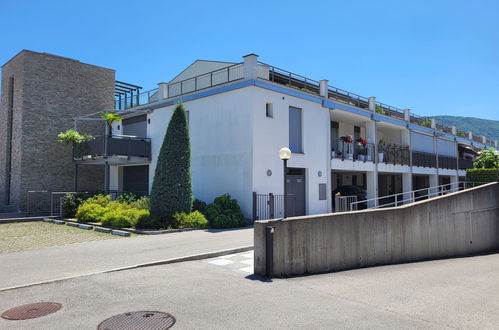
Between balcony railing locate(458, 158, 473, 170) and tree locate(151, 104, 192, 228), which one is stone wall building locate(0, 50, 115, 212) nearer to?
tree locate(151, 104, 192, 228)

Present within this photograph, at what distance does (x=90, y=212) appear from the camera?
15.8 meters

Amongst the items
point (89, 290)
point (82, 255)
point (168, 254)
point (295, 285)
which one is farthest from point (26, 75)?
point (295, 285)

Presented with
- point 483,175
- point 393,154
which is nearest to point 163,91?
point 393,154

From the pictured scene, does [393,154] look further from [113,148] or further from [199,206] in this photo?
[113,148]

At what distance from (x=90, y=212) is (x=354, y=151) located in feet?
48.2

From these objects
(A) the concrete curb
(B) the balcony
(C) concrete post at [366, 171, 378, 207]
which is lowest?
(A) the concrete curb

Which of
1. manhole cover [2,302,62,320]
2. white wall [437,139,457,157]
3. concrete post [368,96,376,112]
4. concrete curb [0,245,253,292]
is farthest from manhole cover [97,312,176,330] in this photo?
white wall [437,139,457,157]

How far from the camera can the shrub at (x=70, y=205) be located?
1766 centimetres

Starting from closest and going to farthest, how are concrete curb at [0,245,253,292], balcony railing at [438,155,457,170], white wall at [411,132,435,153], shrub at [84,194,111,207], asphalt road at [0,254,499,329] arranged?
asphalt road at [0,254,499,329]
concrete curb at [0,245,253,292]
shrub at [84,194,111,207]
white wall at [411,132,435,153]
balcony railing at [438,155,457,170]

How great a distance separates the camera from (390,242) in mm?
9609

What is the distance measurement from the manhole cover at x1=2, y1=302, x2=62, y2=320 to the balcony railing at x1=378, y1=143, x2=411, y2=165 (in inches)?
817

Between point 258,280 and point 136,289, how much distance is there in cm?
227

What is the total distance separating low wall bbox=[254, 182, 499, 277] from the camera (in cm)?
744

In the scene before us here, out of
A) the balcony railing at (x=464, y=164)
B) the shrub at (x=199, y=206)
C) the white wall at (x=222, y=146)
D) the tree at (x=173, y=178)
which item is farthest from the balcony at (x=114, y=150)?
the balcony railing at (x=464, y=164)
